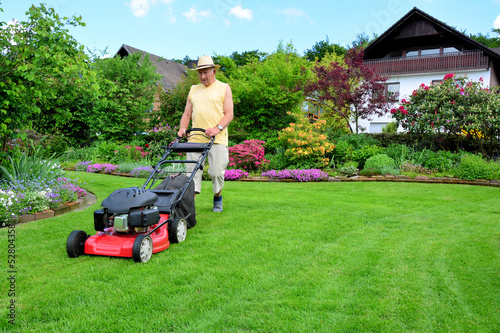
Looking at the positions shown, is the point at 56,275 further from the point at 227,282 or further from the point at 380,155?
the point at 380,155

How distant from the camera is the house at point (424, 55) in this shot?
65.7 feet

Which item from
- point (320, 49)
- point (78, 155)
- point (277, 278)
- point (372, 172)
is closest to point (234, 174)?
point (372, 172)

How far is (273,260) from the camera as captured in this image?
3.29 meters

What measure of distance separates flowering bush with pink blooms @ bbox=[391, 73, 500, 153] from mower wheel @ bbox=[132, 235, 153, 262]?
946cm

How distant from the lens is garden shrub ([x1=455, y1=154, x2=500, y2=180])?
847 centimetres

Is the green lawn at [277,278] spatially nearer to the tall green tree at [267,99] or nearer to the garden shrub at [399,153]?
the garden shrub at [399,153]

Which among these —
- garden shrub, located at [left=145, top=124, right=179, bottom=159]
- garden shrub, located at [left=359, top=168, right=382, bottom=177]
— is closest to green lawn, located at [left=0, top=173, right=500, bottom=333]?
garden shrub, located at [left=359, top=168, right=382, bottom=177]

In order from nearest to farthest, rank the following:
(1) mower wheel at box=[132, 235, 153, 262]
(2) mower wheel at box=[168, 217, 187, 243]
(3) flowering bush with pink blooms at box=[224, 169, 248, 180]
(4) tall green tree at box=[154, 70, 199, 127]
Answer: (1) mower wheel at box=[132, 235, 153, 262] → (2) mower wheel at box=[168, 217, 187, 243] → (3) flowering bush with pink blooms at box=[224, 169, 248, 180] → (4) tall green tree at box=[154, 70, 199, 127]

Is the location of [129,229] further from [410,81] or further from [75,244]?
[410,81]

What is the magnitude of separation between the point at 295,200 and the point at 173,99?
1099 cm

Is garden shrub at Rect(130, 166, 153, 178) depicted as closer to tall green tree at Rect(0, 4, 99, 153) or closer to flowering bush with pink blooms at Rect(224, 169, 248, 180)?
flowering bush with pink blooms at Rect(224, 169, 248, 180)

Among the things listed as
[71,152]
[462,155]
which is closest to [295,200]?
[462,155]

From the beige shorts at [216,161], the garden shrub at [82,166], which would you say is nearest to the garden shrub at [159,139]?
the garden shrub at [82,166]

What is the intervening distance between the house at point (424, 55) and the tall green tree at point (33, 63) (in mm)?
17122
